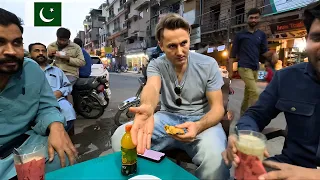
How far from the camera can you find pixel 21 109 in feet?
5.49

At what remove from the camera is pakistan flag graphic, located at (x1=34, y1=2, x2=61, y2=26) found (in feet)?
15.4

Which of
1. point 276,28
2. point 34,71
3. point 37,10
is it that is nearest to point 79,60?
point 37,10

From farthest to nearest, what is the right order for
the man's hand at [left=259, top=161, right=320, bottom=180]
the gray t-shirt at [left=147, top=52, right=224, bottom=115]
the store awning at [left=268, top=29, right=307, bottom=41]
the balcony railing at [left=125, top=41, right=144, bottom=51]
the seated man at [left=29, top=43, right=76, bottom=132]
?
the balcony railing at [left=125, top=41, right=144, bottom=51] → the store awning at [left=268, top=29, right=307, bottom=41] → the seated man at [left=29, top=43, right=76, bottom=132] → the gray t-shirt at [left=147, top=52, right=224, bottom=115] → the man's hand at [left=259, top=161, right=320, bottom=180]

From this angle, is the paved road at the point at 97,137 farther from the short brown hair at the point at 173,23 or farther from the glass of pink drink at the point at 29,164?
the glass of pink drink at the point at 29,164

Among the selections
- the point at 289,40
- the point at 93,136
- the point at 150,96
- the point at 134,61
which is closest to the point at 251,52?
the point at 150,96

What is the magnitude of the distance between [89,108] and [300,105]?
14.7ft

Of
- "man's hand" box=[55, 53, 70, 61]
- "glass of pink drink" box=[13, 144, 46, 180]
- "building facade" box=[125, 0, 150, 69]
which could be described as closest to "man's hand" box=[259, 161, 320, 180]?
"glass of pink drink" box=[13, 144, 46, 180]

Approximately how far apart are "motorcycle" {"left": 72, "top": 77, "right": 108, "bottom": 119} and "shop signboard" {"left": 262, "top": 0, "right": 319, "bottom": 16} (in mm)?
10485

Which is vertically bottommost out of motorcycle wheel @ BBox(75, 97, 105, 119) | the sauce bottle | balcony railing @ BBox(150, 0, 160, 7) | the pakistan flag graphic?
motorcycle wheel @ BBox(75, 97, 105, 119)

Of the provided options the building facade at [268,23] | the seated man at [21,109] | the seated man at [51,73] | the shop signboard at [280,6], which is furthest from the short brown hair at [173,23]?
the shop signboard at [280,6]

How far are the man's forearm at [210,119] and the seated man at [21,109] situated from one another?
3.35 feet

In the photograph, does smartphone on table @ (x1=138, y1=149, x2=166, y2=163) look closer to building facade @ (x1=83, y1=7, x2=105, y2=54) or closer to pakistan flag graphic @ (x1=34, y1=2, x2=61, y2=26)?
pakistan flag graphic @ (x1=34, y1=2, x2=61, y2=26)

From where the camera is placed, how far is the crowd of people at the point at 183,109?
4.36 feet

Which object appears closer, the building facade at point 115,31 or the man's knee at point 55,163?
the man's knee at point 55,163
